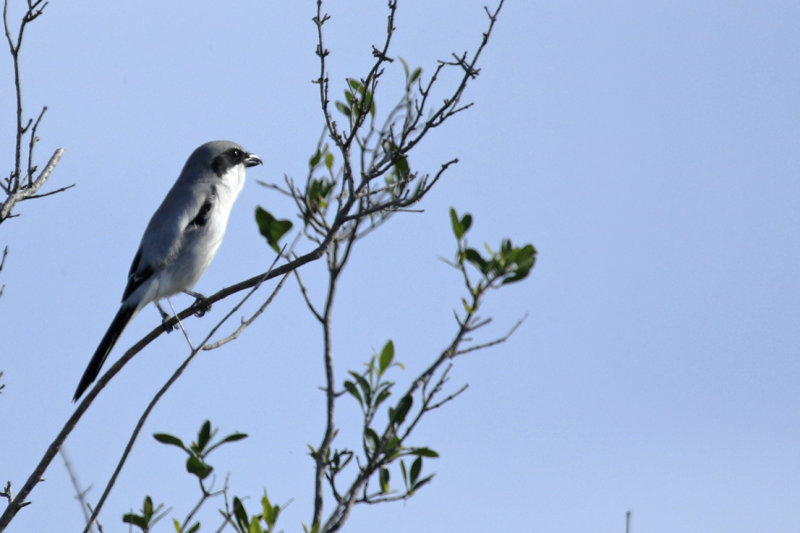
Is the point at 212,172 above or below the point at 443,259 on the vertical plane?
above

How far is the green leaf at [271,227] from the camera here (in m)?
3.86

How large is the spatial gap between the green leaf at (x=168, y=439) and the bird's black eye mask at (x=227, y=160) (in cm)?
410

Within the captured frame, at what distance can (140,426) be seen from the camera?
8.61ft

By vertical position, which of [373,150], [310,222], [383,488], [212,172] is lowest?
[383,488]

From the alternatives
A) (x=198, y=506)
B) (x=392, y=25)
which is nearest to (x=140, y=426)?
(x=198, y=506)

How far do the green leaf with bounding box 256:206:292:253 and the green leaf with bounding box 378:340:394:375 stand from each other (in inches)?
23.9

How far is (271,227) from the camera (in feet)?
12.7

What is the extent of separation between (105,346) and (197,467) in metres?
2.81

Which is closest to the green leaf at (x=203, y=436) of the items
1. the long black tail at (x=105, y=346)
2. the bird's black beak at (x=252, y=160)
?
the long black tail at (x=105, y=346)

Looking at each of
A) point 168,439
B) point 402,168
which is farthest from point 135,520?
point 402,168

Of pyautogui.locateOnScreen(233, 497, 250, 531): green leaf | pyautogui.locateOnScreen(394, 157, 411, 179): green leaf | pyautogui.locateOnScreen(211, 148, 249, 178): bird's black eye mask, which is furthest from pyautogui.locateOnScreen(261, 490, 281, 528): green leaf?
pyautogui.locateOnScreen(211, 148, 249, 178): bird's black eye mask

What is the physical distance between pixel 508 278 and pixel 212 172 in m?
4.26

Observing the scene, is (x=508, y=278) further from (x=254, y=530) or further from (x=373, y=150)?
(x=254, y=530)

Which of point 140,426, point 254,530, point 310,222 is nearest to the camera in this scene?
point 140,426
